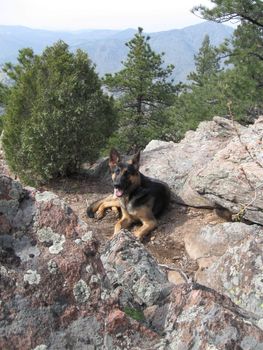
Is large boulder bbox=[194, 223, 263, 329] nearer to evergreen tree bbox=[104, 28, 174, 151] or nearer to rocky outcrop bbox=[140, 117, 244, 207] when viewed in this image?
rocky outcrop bbox=[140, 117, 244, 207]

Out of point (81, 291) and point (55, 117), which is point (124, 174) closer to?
point (55, 117)

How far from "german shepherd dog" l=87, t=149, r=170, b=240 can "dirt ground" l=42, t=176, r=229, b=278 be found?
0.80 ft

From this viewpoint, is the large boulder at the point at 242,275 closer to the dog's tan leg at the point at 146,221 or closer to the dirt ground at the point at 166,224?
the dirt ground at the point at 166,224

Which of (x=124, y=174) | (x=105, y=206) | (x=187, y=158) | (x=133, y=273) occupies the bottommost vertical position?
(x=105, y=206)

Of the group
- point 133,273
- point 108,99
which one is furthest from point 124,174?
point 133,273

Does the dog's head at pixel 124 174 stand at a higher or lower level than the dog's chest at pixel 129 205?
higher

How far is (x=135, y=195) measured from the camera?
10.1m

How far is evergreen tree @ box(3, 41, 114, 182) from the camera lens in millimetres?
12031

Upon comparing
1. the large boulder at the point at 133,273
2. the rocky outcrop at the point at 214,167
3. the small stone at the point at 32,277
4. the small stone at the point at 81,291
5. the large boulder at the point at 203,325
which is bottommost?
the rocky outcrop at the point at 214,167

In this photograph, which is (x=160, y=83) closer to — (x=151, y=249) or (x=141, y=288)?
(x=151, y=249)

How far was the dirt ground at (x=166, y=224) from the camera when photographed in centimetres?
887

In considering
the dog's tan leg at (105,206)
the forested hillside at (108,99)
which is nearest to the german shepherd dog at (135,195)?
the dog's tan leg at (105,206)

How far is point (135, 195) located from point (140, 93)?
15.7 m

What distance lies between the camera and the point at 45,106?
39.7ft
